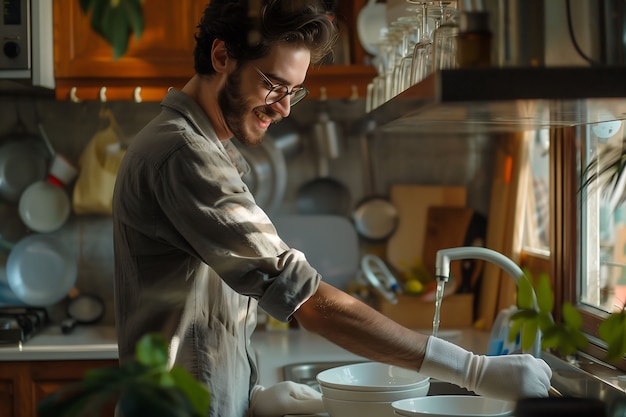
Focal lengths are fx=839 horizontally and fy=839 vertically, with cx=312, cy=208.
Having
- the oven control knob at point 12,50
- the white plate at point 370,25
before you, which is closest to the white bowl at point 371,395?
the white plate at point 370,25

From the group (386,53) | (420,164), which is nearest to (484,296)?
(420,164)

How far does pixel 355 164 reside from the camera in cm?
302

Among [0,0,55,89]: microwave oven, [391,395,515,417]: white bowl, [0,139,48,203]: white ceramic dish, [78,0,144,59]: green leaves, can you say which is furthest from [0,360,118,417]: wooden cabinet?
[78,0,144,59]: green leaves

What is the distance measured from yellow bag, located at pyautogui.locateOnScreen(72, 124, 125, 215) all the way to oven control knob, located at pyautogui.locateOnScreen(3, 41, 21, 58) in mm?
468

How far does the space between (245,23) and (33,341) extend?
4.85ft

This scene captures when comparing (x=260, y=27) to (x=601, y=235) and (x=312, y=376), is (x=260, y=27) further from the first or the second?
(x=601, y=235)

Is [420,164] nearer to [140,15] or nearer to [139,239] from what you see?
[139,239]

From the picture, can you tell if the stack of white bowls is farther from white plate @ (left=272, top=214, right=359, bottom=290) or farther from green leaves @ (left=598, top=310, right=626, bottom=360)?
white plate @ (left=272, top=214, right=359, bottom=290)

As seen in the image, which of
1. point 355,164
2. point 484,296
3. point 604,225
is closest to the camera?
point 604,225

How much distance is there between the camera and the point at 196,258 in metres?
1.50

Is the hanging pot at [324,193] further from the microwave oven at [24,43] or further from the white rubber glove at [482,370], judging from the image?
the white rubber glove at [482,370]

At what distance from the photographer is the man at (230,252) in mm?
1363

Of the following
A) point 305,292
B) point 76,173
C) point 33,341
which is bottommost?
point 33,341

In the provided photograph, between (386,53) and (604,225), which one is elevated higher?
(386,53)
